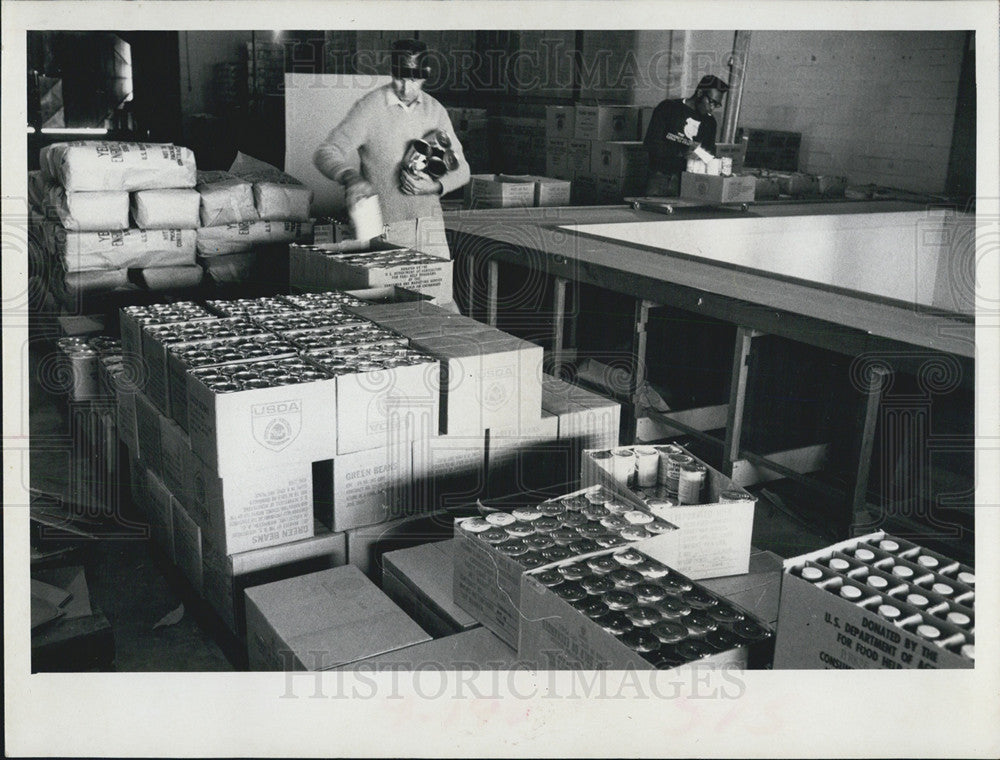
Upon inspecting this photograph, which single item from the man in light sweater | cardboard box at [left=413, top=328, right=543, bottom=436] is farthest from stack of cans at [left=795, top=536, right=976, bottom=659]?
the man in light sweater

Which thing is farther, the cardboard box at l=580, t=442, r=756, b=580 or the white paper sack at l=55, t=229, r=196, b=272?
the white paper sack at l=55, t=229, r=196, b=272

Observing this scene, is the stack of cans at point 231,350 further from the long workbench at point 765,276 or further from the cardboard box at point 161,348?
the long workbench at point 765,276

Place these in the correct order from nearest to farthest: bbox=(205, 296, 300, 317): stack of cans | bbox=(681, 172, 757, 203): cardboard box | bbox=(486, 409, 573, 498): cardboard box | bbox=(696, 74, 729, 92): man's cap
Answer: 1. bbox=(486, 409, 573, 498): cardboard box
2. bbox=(205, 296, 300, 317): stack of cans
3. bbox=(681, 172, 757, 203): cardboard box
4. bbox=(696, 74, 729, 92): man's cap

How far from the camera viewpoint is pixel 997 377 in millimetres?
1789

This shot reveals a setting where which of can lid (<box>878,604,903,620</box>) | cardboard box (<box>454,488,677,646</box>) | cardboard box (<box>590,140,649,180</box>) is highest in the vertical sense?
cardboard box (<box>590,140,649,180</box>)

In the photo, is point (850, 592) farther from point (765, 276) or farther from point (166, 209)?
point (166, 209)

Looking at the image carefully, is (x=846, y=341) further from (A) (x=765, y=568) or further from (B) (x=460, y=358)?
(B) (x=460, y=358)

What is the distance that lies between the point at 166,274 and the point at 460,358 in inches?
85.5

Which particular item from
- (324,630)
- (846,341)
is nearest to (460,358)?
(324,630)

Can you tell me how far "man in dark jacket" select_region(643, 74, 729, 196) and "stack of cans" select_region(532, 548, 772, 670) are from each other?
4.32 meters

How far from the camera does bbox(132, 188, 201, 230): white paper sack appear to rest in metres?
3.83

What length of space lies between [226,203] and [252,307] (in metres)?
1.41

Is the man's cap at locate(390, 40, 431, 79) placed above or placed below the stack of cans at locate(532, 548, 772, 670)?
above

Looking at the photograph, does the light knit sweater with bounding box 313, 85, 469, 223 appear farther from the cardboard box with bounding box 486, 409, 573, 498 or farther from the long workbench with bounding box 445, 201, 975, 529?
the cardboard box with bounding box 486, 409, 573, 498
